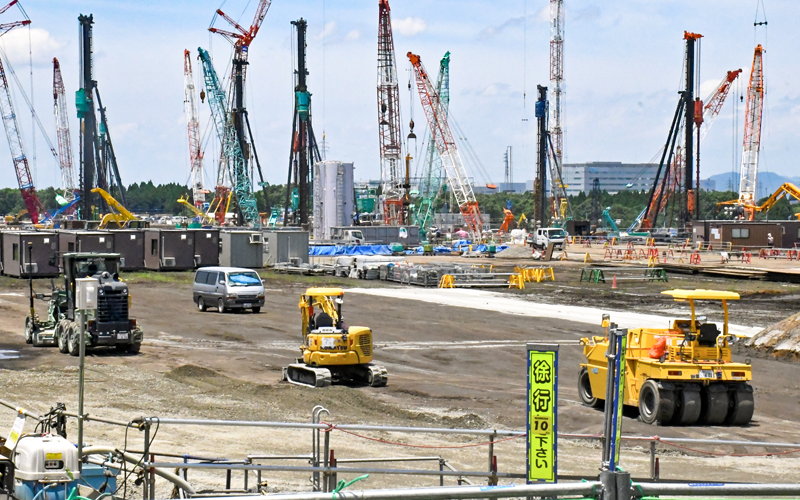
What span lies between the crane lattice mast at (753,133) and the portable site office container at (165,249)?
92646mm

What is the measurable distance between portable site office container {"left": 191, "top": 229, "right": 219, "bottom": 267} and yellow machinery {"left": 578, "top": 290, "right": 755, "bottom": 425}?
149ft

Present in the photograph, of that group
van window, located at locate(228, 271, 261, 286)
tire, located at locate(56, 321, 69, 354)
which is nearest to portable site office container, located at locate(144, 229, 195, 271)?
van window, located at locate(228, 271, 261, 286)

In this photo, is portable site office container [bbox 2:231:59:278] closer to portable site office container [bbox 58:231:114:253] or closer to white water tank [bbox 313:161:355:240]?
portable site office container [bbox 58:231:114:253]

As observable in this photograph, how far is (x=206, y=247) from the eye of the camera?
6353cm

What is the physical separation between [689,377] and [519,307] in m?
26.7

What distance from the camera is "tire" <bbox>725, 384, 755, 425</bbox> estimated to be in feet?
65.4

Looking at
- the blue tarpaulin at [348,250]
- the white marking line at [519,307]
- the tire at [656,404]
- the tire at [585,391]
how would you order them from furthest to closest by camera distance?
the blue tarpaulin at [348,250], the white marking line at [519,307], the tire at [585,391], the tire at [656,404]

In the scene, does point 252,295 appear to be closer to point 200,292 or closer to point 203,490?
point 200,292

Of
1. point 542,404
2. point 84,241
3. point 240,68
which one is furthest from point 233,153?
point 542,404

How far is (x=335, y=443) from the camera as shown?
56.3 ft

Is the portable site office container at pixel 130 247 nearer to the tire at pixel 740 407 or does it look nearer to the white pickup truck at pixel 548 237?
the white pickup truck at pixel 548 237

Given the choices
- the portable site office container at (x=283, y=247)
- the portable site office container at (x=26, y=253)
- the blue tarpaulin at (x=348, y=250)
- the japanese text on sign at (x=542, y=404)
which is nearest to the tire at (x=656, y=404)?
the japanese text on sign at (x=542, y=404)

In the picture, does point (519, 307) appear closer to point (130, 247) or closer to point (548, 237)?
point (130, 247)

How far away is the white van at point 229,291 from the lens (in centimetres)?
4059
